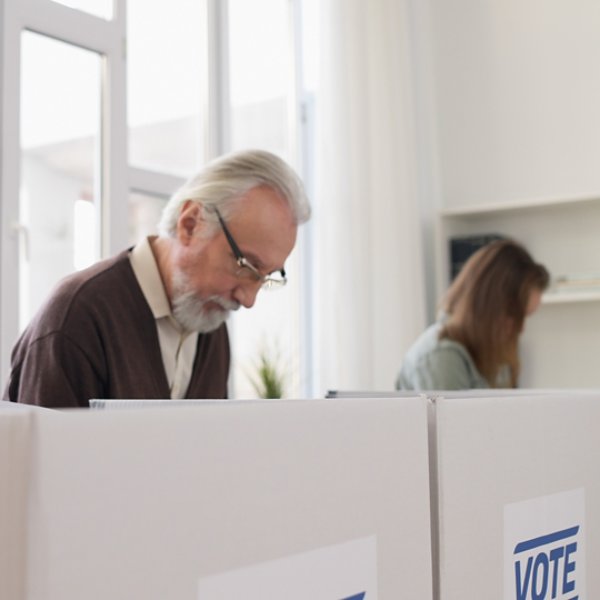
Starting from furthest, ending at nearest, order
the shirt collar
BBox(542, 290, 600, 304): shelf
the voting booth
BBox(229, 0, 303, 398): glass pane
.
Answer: BBox(542, 290, 600, 304): shelf, BBox(229, 0, 303, 398): glass pane, the shirt collar, the voting booth

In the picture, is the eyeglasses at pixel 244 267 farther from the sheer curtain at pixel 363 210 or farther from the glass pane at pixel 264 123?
the sheer curtain at pixel 363 210

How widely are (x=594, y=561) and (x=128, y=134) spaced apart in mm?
2570

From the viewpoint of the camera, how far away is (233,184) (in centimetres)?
174

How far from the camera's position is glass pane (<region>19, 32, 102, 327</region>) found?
2.60 meters

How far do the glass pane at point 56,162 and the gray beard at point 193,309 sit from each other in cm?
101

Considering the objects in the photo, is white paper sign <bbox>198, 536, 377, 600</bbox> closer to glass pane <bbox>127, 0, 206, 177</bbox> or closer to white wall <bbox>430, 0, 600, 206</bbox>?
glass pane <bbox>127, 0, 206, 177</bbox>

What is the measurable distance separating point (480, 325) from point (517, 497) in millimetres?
2045

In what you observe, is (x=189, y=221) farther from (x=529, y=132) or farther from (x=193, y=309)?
(x=529, y=132)

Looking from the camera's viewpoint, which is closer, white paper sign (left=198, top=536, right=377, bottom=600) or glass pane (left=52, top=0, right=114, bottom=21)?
white paper sign (left=198, top=536, right=377, bottom=600)

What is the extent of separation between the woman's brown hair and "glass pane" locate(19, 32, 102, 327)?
1.15 m

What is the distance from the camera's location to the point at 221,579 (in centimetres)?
41

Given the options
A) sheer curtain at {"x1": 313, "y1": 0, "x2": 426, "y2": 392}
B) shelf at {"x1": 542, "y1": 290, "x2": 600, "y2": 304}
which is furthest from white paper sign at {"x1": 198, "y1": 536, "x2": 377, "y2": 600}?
shelf at {"x1": 542, "y1": 290, "x2": 600, "y2": 304}

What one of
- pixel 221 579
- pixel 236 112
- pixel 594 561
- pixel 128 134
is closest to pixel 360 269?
pixel 236 112

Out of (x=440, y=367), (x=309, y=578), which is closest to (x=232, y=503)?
(x=309, y=578)
